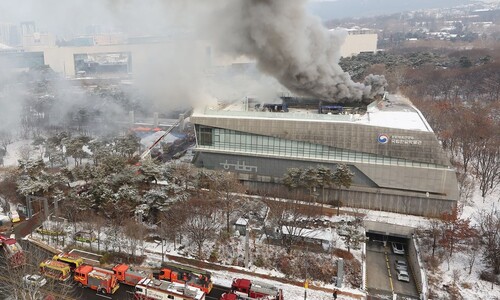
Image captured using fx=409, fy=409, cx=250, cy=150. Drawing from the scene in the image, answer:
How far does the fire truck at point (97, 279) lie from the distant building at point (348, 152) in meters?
11.4

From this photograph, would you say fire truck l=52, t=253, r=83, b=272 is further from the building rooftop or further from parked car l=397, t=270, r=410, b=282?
parked car l=397, t=270, r=410, b=282

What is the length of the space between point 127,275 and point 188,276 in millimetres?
2618

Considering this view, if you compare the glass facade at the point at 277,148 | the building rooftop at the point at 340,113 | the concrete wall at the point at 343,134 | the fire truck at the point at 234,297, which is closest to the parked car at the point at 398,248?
the glass facade at the point at 277,148

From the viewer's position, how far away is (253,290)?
16453mm

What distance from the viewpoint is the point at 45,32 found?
3967 inches

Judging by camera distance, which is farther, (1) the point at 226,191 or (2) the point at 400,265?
(1) the point at 226,191

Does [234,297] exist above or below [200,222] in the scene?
below

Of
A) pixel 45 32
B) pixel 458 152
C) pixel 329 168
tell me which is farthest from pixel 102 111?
pixel 45 32

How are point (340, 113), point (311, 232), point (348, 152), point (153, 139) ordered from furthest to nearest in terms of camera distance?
1. point (153, 139)
2. point (340, 113)
3. point (348, 152)
4. point (311, 232)

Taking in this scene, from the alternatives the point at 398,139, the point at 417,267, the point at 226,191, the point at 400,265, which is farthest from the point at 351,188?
the point at 226,191

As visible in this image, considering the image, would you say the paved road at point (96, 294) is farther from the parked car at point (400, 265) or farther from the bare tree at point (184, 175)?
the parked car at point (400, 265)

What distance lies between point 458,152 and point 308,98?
14.9 m

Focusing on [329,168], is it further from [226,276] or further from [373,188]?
[226,276]

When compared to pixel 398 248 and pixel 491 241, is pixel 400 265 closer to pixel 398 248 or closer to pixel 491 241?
pixel 398 248
